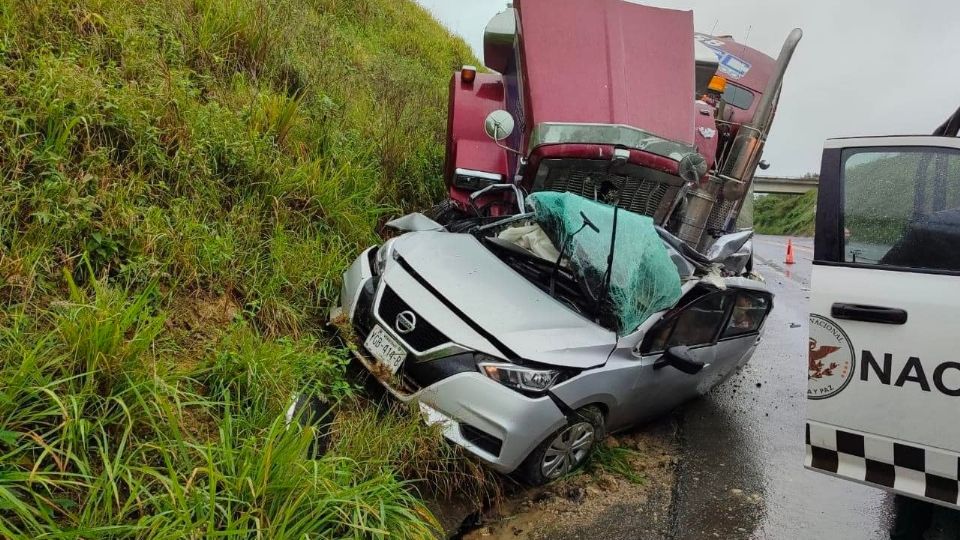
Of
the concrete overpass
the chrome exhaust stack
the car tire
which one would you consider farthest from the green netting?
the concrete overpass

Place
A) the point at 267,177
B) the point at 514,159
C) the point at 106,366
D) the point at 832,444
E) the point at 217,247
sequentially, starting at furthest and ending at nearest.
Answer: the point at 514,159 → the point at 267,177 → the point at 217,247 → the point at 832,444 → the point at 106,366

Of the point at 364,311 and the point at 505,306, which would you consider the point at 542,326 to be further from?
the point at 364,311

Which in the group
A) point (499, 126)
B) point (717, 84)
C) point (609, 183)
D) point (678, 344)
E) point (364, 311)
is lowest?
point (678, 344)

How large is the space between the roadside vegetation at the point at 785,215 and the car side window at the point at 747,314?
142 feet

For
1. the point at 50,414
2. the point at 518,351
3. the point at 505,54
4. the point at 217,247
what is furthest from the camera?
the point at 505,54

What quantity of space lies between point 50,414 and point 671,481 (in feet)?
10.5

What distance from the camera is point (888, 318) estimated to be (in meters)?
2.42

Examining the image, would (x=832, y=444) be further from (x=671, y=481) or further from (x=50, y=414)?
(x=50, y=414)

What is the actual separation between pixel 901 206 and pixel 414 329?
2286 mm

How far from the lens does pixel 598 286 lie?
3738 millimetres

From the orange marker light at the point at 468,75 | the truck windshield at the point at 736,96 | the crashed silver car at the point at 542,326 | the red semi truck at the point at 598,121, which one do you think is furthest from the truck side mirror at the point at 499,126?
the truck windshield at the point at 736,96

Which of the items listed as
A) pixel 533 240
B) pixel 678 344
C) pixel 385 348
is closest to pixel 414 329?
pixel 385 348

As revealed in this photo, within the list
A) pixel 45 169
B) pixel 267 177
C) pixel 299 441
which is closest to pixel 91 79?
pixel 45 169

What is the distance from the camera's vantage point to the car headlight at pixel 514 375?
10.3 feet
